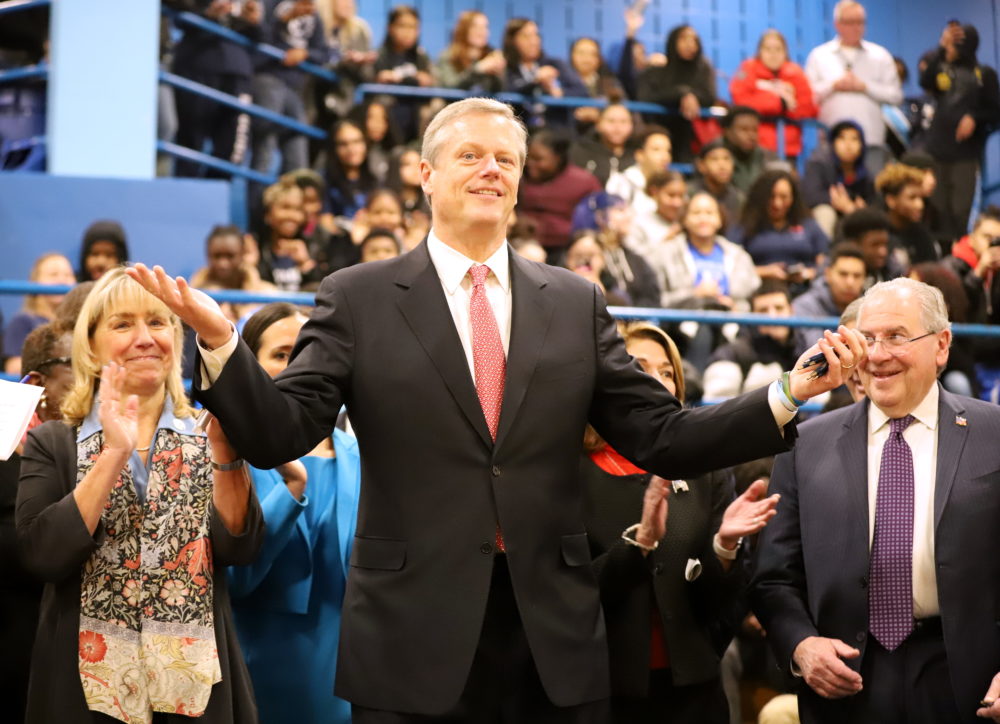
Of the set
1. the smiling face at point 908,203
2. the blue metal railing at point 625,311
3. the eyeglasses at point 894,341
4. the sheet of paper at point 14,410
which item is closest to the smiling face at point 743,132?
the smiling face at point 908,203

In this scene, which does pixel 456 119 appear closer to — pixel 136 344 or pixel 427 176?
pixel 427 176

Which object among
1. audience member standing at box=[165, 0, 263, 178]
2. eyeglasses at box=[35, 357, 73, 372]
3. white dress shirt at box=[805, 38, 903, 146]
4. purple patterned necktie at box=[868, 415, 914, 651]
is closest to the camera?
purple patterned necktie at box=[868, 415, 914, 651]

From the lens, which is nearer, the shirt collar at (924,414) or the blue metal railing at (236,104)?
the shirt collar at (924,414)

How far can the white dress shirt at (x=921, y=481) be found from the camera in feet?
8.83

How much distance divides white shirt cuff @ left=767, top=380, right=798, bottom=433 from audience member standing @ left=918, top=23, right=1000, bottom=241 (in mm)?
6349

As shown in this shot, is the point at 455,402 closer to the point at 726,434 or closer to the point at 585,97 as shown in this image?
the point at 726,434

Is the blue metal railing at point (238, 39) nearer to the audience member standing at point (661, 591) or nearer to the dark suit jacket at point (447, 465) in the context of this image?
the audience member standing at point (661, 591)

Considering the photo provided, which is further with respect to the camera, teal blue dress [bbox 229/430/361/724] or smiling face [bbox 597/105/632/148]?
smiling face [bbox 597/105/632/148]

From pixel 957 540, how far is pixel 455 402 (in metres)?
1.22

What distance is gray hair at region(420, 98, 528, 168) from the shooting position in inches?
89.4

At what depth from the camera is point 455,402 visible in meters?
2.12

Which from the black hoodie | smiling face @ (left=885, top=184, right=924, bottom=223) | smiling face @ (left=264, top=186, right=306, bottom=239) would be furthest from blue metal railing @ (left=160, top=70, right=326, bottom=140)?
the black hoodie

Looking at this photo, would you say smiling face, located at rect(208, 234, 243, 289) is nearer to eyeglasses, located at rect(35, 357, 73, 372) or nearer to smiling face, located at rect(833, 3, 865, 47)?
eyeglasses, located at rect(35, 357, 73, 372)

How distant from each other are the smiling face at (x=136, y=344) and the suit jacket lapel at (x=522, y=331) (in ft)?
2.70
